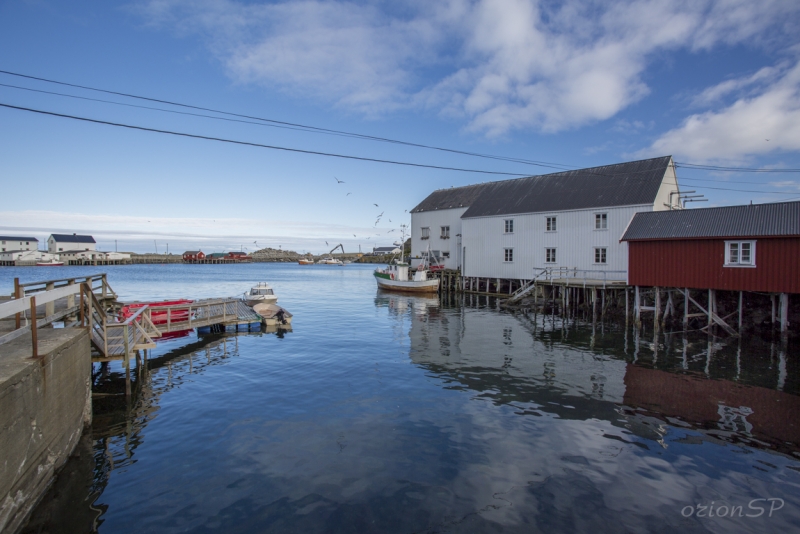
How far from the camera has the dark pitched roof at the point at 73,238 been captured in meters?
140

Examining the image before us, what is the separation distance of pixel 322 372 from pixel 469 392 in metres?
5.46

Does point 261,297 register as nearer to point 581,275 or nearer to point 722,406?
point 581,275

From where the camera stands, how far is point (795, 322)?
23.0 metres

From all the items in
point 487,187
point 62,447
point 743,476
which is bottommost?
point 743,476

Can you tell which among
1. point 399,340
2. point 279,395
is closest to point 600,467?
point 279,395

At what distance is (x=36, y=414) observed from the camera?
277 inches

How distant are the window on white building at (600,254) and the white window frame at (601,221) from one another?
1.60 metres

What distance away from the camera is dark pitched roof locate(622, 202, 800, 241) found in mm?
21094

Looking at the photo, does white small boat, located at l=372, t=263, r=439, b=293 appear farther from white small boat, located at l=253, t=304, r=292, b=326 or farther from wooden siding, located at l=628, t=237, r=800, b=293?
wooden siding, located at l=628, t=237, r=800, b=293

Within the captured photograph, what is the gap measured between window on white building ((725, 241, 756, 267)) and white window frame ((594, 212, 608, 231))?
12335 millimetres

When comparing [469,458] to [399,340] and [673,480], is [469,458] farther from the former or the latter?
[399,340]

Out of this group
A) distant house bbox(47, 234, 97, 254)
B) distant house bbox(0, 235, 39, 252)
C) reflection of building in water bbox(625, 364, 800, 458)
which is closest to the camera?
reflection of building in water bbox(625, 364, 800, 458)

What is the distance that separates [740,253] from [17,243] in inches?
6470

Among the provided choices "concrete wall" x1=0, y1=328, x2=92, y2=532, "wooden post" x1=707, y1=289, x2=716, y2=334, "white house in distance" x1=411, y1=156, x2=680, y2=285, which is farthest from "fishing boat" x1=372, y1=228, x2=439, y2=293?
"concrete wall" x1=0, y1=328, x2=92, y2=532
